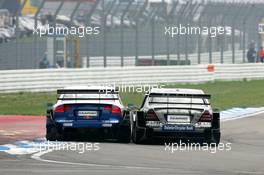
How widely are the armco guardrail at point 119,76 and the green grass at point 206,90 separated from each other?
450 mm

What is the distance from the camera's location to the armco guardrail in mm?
33562

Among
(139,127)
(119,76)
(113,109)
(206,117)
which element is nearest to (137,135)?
(139,127)

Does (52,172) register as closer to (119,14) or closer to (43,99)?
(43,99)

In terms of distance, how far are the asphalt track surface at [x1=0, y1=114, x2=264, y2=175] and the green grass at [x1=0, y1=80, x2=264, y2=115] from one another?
1012cm

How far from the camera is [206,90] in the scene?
3712 centimetres

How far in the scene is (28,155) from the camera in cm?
1595

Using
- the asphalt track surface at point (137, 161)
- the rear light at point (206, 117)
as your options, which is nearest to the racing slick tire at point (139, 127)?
the asphalt track surface at point (137, 161)

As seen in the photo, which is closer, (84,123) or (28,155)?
(28,155)

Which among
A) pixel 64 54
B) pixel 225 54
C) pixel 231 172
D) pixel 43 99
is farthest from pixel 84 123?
pixel 225 54

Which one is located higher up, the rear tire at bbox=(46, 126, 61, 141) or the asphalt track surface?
the rear tire at bbox=(46, 126, 61, 141)

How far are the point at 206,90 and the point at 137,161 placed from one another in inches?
865

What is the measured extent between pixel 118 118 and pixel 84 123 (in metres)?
0.67

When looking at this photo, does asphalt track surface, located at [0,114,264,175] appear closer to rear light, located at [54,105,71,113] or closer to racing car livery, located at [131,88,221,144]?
racing car livery, located at [131,88,221,144]

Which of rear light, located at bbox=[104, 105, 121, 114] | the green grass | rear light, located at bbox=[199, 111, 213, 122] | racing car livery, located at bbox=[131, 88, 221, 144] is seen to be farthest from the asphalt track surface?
the green grass
